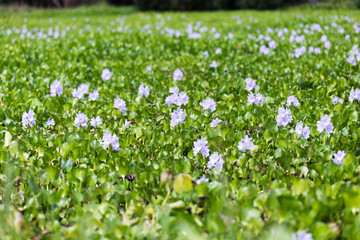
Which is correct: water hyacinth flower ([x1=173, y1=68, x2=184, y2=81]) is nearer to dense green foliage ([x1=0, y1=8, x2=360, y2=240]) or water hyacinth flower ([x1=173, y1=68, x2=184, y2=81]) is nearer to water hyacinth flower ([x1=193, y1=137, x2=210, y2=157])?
dense green foliage ([x1=0, y1=8, x2=360, y2=240])

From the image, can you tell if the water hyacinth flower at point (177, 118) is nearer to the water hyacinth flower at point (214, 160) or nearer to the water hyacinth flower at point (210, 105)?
the water hyacinth flower at point (210, 105)

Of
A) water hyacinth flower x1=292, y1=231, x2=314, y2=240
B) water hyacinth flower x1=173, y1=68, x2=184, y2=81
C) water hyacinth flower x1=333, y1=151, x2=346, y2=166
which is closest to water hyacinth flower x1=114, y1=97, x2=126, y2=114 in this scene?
water hyacinth flower x1=173, y1=68, x2=184, y2=81

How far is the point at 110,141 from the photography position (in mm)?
2471

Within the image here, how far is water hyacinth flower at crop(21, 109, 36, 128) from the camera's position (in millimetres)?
2918

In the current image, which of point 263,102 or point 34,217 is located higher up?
point 263,102

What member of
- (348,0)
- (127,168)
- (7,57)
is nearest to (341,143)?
(127,168)

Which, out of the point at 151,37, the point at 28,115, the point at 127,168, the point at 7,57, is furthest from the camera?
the point at 151,37

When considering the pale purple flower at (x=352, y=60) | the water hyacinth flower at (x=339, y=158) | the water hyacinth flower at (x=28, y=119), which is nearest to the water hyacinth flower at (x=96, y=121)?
→ the water hyacinth flower at (x=28, y=119)

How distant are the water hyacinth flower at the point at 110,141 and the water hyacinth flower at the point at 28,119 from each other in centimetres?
82

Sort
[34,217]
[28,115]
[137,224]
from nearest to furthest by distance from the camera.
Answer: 1. [137,224]
2. [34,217]
3. [28,115]

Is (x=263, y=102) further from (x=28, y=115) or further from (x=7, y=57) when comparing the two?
(x=7, y=57)

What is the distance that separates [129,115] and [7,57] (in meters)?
3.70

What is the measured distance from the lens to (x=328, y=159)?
2.23 meters

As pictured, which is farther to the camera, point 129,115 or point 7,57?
point 7,57
